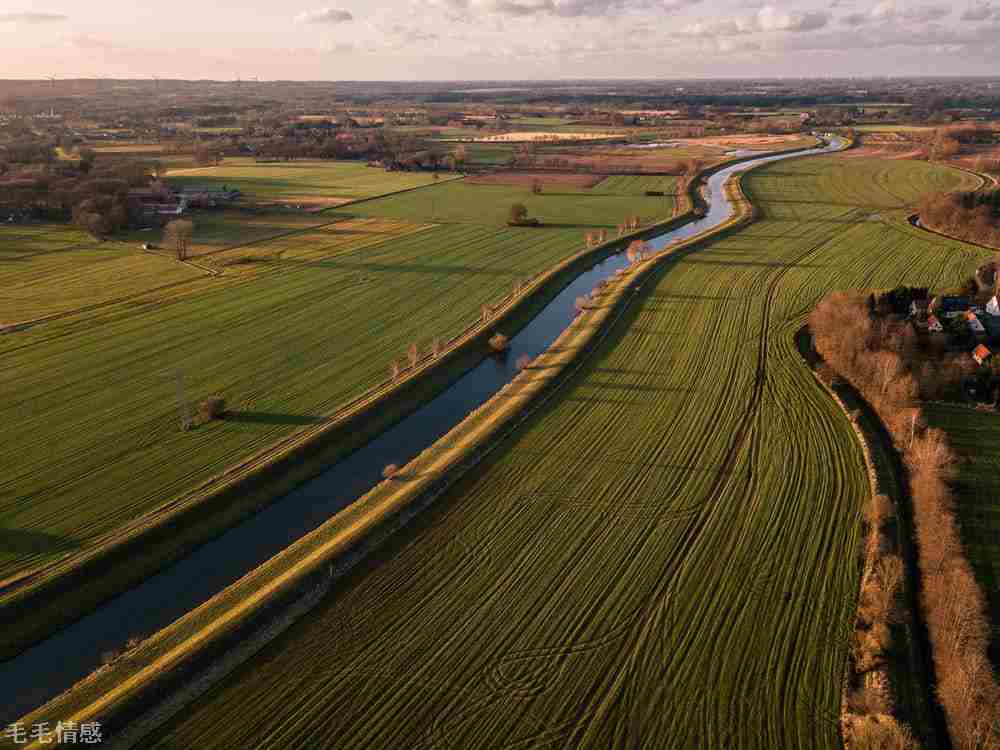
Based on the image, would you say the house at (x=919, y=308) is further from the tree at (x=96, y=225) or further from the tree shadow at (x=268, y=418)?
the tree at (x=96, y=225)

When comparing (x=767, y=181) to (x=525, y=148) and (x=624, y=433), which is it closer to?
(x=525, y=148)

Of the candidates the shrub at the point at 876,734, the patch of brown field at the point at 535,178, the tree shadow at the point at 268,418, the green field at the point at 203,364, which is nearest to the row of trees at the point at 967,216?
the green field at the point at 203,364

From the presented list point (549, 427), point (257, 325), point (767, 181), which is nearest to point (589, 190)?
point (767, 181)

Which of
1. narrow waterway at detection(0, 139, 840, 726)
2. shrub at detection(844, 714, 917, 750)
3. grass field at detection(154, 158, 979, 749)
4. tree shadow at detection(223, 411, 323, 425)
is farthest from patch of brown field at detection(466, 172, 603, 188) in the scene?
shrub at detection(844, 714, 917, 750)

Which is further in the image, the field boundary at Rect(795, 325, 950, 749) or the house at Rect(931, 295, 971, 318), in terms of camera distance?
the house at Rect(931, 295, 971, 318)

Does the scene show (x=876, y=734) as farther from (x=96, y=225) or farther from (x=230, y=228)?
(x=96, y=225)

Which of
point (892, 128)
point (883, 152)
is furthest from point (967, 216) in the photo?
point (892, 128)

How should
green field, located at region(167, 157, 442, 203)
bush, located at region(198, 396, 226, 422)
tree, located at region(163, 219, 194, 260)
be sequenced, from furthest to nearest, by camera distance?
green field, located at region(167, 157, 442, 203) < tree, located at region(163, 219, 194, 260) < bush, located at region(198, 396, 226, 422)

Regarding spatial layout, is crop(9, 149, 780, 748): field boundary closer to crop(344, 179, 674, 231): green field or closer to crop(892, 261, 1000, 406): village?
crop(892, 261, 1000, 406): village
